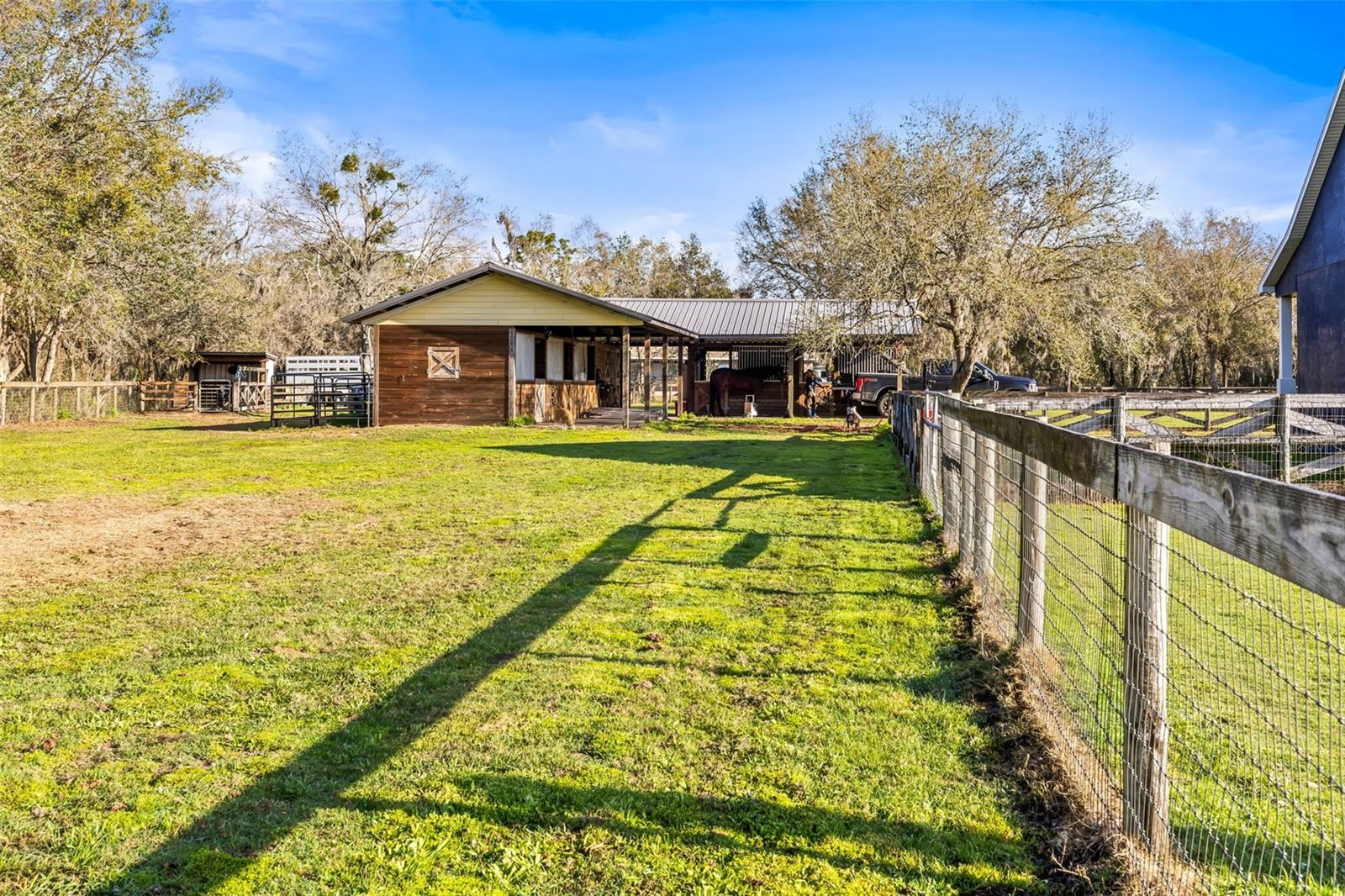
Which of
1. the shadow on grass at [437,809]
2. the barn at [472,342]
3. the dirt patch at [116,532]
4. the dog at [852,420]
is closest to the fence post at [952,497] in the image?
the shadow on grass at [437,809]

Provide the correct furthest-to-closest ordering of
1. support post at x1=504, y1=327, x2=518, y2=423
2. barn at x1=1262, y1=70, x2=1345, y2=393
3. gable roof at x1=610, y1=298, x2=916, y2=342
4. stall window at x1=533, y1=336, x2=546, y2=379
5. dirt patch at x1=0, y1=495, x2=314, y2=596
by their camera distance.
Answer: gable roof at x1=610, y1=298, x2=916, y2=342 → stall window at x1=533, y1=336, x2=546, y2=379 → support post at x1=504, y1=327, x2=518, y2=423 → barn at x1=1262, y1=70, x2=1345, y2=393 → dirt patch at x1=0, y1=495, x2=314, y2=596

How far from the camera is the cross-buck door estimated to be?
25.5 m

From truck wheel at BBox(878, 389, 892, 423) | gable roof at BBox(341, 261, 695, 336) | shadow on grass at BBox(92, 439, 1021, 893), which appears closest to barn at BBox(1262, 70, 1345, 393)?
truck wheel at BBox(878, 389, 892, 423)

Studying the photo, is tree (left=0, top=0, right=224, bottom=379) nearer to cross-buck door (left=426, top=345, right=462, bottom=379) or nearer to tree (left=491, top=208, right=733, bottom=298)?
cross-buck door (left=426, top=345, right=462, bottom=379)

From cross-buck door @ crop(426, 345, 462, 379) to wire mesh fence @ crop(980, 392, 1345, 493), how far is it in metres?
17.0

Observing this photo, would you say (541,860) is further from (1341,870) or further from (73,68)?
(73,68)

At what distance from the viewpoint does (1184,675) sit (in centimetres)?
458

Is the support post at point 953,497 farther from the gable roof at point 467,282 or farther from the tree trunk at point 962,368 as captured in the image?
the gable roof at point 467,282

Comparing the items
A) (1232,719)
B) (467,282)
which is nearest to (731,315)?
(467,282)

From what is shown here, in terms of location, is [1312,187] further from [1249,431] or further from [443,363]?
[443,363]

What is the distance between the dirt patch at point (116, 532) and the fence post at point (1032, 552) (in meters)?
6.16

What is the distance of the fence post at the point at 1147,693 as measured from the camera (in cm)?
281

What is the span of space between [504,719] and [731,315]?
100 ft

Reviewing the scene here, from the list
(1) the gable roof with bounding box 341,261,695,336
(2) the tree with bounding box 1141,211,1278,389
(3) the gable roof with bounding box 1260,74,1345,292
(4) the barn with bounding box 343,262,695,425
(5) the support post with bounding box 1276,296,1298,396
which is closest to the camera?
(3) the gable roof with bounding box 1260,74,1345,292
